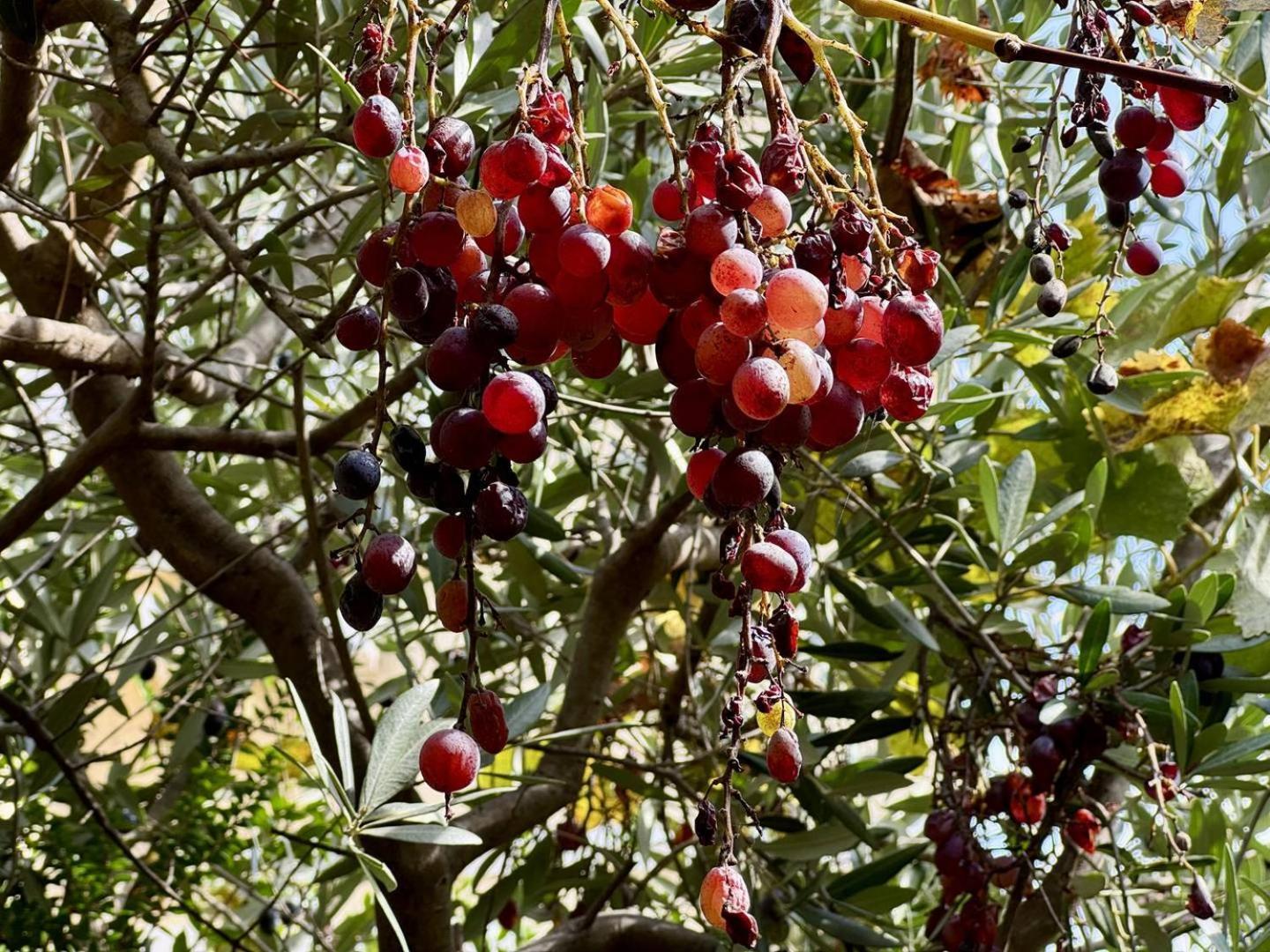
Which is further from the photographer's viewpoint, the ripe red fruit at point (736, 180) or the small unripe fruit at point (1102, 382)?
the small unripe fruit at point (1102, 382)

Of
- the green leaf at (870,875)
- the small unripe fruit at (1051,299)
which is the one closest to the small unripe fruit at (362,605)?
the small unripe fruit at (1051,299)

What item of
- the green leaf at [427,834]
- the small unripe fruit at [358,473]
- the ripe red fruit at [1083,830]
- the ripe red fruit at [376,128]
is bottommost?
the ripe red fruit at [1083,830]

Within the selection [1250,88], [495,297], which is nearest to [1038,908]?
[1250,88]

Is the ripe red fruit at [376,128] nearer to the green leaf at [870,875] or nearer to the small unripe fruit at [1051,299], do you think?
the small unripe fruit at [1051,299]

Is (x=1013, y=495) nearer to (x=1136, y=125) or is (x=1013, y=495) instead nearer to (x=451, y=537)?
(x=1136, y=125)

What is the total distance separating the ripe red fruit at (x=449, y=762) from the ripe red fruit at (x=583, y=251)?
0.20m

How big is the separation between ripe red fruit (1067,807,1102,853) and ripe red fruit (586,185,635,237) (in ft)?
2.96

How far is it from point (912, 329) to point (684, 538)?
0.96 meters

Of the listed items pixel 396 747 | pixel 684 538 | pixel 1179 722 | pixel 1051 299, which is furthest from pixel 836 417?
pixel 684 538

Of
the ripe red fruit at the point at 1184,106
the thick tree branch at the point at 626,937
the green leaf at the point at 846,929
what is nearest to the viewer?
the ripe red fruit at the point at 1184,106

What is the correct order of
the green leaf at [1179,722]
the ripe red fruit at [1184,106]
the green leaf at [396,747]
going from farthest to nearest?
the green leaf at [1179,722]
the green leaf at [396,747]
the ripe red fruit at [1184,106]

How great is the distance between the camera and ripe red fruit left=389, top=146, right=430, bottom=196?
0.53 m

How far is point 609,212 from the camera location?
54 centimetres

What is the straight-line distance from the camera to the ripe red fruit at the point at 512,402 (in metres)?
0.51
